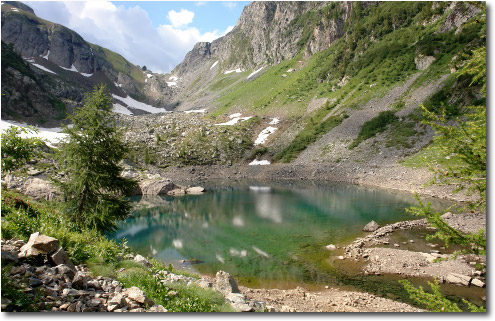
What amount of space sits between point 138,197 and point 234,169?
2684 cm

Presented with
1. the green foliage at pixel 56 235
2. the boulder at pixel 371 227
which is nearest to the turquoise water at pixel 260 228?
the boulder at pixel 371 227

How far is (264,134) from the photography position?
271 feet

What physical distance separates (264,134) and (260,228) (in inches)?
2225

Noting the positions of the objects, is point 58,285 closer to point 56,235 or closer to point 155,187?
point 56,235

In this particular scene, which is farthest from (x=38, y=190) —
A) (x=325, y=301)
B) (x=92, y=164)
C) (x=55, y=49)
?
(x=55, y=49)

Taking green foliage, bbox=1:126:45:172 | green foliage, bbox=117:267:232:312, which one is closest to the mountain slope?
green foliage, bbox=117:267:232:312

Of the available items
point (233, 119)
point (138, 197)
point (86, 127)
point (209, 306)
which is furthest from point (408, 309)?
point (233, 119)

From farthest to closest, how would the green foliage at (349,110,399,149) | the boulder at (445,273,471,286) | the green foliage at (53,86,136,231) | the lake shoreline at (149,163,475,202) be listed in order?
the green foliage at (349,110,399,149) < the lake shoreline at (149,163,475,202) < the green foliage at (53,86,136,231) < the boulder at (445,273,471,286)

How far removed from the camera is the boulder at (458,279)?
13914mm

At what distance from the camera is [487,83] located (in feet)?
21.5

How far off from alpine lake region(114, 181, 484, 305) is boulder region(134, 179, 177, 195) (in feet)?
11.0

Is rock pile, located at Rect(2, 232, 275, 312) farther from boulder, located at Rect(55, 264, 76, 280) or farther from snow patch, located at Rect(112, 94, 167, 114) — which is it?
snow patch, located at Rect(112, 94, 167, 114)

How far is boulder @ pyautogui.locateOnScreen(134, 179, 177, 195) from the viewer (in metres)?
50.4

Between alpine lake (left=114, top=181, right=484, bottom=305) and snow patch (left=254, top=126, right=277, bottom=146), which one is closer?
alpine lake (left=114, top=181, right=484, bottom=305)
